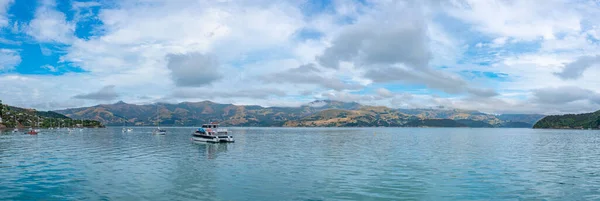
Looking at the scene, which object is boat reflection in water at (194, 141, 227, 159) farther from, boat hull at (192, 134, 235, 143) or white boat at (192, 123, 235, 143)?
white boat at (192, 123, 235, 143)

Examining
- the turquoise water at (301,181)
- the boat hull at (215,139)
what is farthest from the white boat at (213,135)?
the turquoise water at (301,181)

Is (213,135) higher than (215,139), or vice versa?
(213,135)

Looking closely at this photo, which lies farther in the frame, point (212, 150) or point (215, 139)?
point (215, 139)

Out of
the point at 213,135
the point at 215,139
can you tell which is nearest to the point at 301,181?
the point at 215,139

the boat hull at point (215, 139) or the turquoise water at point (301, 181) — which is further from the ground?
the boat hull at point (215, 139)

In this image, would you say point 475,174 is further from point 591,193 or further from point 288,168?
point 288,168

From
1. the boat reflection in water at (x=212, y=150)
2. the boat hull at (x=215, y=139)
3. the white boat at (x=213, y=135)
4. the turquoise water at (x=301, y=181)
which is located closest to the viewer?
the turquoise water at (x=301, y=181)

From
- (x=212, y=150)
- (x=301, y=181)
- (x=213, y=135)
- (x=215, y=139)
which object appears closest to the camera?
(x=301, y=181)

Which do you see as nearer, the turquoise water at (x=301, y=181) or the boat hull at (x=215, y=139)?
the turquoise water at (x=301, y=181)

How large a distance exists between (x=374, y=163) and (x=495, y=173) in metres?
19.5

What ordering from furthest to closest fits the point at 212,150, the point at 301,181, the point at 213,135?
the point at 213,135 → the point at 212,150 → the point at 301,181

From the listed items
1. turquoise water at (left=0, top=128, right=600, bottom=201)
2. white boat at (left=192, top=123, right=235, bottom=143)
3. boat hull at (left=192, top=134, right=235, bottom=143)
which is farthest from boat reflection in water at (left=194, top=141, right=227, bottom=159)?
turquoise water at (left=0, top=128, right=600, bottom=201)

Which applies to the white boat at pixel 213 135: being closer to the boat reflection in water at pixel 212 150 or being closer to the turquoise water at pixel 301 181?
the boat reflection in water at pixel 212 150

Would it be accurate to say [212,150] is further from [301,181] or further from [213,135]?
[301,181]
